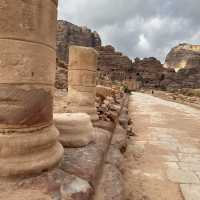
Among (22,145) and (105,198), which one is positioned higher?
(22,145)

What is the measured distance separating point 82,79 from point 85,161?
10.4ft

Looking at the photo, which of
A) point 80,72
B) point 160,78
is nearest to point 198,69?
point 160,78

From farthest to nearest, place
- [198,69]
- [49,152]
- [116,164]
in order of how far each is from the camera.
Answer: [198,69] < [116,164] < [49,152]

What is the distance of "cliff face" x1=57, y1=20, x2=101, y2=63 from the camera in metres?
82.7

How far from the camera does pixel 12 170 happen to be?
2.26 metres

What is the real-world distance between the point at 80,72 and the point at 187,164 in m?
3.24

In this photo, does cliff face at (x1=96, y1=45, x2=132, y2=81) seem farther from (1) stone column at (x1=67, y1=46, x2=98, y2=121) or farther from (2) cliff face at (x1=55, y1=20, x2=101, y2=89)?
(1) stone column at (x1=67, y1=46, x2=98, y2=121)

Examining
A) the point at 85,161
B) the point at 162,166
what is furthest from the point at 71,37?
the point at 85,161

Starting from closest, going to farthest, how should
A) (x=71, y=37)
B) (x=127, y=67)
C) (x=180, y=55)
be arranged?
(x=127, y=67) < (x=71, y=37) < (x=180, y=55)

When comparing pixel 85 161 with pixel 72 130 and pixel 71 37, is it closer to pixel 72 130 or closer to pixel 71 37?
pixel 72 130

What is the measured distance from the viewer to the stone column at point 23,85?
2.26 m

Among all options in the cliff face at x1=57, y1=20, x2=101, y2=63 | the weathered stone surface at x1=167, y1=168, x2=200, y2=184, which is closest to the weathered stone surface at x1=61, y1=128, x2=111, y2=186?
the weathered stone surface at x1=167, y1=168, x2=200, y2=184

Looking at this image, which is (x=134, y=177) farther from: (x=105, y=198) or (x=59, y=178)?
(x=59, y=178)

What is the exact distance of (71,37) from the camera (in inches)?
3516
